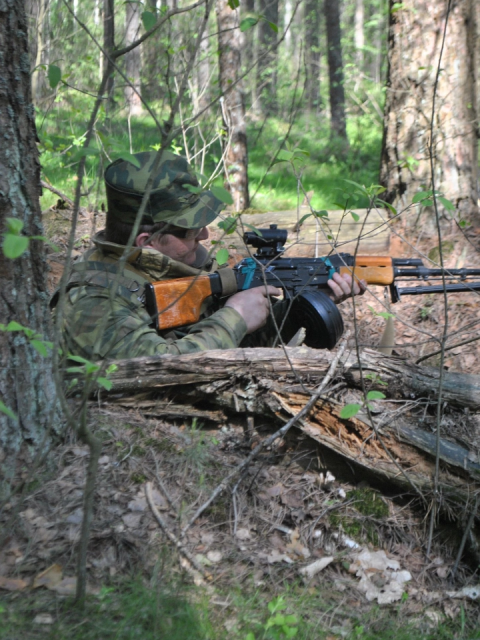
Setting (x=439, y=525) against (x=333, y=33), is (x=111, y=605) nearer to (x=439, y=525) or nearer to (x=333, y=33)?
(x=439, y=525)

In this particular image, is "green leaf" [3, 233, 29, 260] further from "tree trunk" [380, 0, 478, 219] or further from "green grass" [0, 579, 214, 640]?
"tree trunk" [380, 0, 478, 219]

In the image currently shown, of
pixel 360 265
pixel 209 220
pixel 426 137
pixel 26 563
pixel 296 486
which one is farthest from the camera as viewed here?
pixel 426 137

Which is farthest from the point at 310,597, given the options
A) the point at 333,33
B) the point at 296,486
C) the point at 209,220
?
the point at 333,33

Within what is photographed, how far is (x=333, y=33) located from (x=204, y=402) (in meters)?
14.1

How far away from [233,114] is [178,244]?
178 inches

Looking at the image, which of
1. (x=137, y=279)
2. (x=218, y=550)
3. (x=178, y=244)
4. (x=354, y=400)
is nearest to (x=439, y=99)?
(x=178, y=244)

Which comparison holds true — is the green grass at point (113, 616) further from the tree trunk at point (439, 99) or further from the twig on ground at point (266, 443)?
the tree trunk at point (439, 99)

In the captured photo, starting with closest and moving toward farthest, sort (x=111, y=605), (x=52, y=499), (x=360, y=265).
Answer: (x=111, y=605)
(x=52, y=499)
(x=360, y=265)

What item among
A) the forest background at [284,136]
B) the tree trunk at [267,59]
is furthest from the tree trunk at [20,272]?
the tree trunk at [267,59]

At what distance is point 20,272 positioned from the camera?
2246 mm

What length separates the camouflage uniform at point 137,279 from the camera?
3.28 metres

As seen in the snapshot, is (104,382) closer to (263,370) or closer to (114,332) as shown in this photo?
(263,370)

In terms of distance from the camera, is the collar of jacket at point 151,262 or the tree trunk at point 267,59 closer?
the tree trunk at point 267,59

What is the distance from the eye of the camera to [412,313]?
5277 mm
